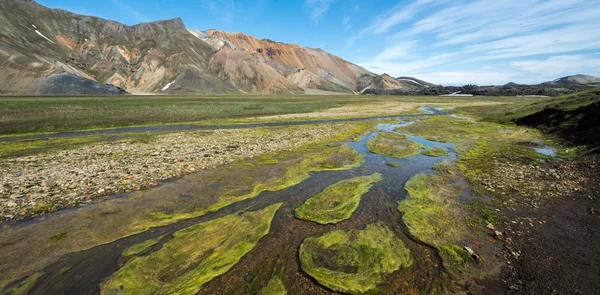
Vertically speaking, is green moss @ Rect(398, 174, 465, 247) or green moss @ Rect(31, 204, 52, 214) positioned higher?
green moss @ Rect(31, 204, 52, 214)

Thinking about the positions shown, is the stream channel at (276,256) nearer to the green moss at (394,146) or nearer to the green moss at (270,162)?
the green moss at (270,162)

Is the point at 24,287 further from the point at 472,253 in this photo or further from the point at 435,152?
the point at 435,152

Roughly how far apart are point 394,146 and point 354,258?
61.3 ft

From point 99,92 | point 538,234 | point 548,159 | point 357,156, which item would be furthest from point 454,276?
point 99,92

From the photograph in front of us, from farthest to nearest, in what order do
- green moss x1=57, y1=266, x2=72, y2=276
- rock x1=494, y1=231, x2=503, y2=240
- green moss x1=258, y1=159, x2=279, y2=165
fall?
green moss x1=258, y1=159, x2=279, y2=165 < rock x1=494, y1=231, x2=503, y2=240 < green moss x1=57, y1=266, x2=72, y2=276

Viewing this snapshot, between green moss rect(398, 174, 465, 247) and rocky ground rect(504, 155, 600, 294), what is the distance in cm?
190

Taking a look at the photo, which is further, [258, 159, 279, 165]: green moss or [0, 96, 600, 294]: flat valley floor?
[258, 159, 279, 165]: green moss

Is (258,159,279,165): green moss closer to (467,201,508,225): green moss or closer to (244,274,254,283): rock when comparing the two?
(244,274,254,283): rock

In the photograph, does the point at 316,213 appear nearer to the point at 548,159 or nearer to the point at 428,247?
the point at 428,247

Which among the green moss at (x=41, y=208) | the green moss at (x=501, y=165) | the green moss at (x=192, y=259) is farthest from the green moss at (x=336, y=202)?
the green moss at (x=41, y=208)

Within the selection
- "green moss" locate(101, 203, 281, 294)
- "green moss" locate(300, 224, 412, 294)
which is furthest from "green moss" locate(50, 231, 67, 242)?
"green moss" locate(300, 224, 412, 294)

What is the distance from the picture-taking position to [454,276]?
25.4ft

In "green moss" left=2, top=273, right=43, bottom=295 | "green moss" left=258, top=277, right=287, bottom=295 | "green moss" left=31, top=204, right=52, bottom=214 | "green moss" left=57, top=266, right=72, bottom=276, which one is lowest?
"green moss" left=258, top=277, right=287, bottom=295

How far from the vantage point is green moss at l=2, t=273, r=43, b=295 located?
711 centimetres
